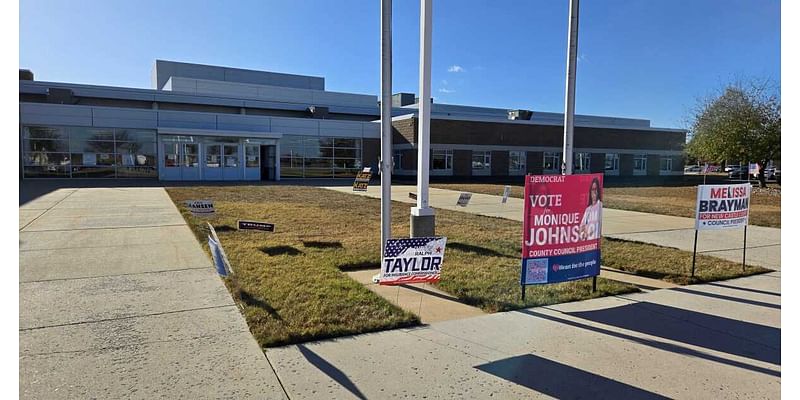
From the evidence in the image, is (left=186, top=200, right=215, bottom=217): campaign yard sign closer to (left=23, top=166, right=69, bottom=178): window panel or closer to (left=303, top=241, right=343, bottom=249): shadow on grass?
(left=303, top=241, right=343, bottom=249): shadow on grass

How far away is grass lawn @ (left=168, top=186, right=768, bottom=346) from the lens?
4.67m

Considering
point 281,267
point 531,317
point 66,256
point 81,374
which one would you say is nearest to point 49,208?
point 66,256

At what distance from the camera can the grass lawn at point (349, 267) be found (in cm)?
467

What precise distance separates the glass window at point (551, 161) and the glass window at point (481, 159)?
622 centimetres

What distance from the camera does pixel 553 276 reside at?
539 cm

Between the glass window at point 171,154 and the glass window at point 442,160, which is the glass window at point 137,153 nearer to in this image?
the glass window at point 171,154

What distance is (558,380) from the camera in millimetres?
3529

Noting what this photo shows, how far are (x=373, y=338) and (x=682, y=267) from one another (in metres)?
5.38

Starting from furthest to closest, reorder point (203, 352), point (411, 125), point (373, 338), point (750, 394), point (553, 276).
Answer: point (411, 125) < point (553, 276) < point (373, 338) < point (203, 352) < point (750, 394)

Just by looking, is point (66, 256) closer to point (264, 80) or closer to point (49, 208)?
point (49, 208)

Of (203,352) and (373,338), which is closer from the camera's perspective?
(203,352)

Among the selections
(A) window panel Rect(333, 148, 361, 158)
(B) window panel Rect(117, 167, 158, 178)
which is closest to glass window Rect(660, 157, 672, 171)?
(A) window panel Rect(333, 148, 361, 158)

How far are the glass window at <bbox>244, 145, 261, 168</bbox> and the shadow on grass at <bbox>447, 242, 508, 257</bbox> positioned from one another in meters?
25.3

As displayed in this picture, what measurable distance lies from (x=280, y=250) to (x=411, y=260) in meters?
3.17
